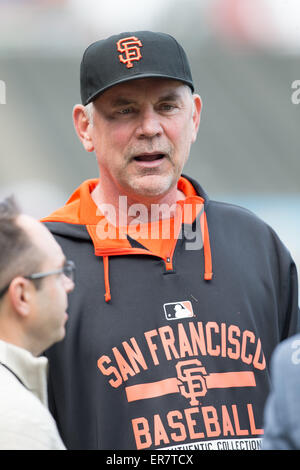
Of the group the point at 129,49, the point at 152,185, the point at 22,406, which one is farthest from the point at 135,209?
the point at 22,406

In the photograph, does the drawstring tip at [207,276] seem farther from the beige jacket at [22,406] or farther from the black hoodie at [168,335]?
the beige jacket at [22,406]

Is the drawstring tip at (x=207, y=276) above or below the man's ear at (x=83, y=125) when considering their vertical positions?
below

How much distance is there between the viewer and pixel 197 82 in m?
8.95

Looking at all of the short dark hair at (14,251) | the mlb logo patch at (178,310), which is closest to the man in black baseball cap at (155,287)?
the mlb logo patch at (178,310)

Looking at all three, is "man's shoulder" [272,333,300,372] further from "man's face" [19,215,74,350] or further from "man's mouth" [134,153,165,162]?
"man's mouth" [134,153,165,162]

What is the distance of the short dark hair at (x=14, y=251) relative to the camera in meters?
1.38

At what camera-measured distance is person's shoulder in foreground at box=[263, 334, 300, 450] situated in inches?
38.6

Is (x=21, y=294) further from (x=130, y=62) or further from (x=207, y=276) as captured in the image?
(x=130, y=62)

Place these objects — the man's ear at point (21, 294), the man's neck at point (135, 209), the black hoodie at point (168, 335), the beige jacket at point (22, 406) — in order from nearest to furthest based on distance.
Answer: the beige jacket at point (22, 406) → the man's ear at point (21, 294) → the black hoodie at point (168, 335) → the man's neck at point (135, 209)

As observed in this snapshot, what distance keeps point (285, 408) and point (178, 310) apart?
2.65 ft

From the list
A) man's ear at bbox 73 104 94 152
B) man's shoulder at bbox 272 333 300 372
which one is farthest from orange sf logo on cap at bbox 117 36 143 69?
man's shoulder at bbox 272 333 300 372

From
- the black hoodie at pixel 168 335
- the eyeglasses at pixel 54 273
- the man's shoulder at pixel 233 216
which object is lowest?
the black hoodie at pixel 168 335

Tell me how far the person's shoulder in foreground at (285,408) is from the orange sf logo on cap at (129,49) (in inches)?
41.3

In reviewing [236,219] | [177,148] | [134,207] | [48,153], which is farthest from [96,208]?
[48,153]
